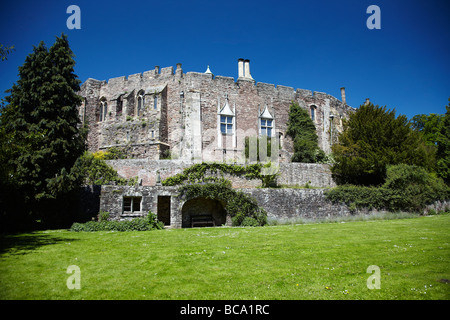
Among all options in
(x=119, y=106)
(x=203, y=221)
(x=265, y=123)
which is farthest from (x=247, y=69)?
(x=203, y=221)

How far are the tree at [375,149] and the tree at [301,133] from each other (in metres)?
4.47

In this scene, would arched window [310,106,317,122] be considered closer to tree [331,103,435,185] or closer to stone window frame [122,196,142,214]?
tree [331,103,435,185]

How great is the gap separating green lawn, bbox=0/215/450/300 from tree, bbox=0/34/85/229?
608 cm

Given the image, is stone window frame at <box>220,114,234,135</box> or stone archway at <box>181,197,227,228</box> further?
stone window frame at <box>220,114,234,135</box>

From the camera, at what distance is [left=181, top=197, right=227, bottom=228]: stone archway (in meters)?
21.1

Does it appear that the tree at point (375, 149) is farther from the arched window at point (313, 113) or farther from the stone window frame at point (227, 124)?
the stone window frame at point (227, 124)

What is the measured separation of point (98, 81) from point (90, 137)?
6807mm

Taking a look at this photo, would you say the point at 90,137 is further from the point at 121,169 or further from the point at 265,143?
the point at 265,143

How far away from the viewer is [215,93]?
31.9m

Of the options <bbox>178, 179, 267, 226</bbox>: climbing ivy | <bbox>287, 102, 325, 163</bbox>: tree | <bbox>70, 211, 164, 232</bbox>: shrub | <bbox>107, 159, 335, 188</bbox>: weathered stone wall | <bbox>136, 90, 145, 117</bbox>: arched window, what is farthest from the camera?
<bbox>136, 90, 145, 117</bbox>: arched window

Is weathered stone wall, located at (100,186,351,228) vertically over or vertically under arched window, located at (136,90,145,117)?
under

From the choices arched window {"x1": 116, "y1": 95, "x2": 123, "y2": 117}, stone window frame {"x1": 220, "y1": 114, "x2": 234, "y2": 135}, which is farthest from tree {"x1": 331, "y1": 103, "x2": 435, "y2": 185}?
arched window {"x1": 116, "y1": 95, "x2": 123, "y2": 117}
